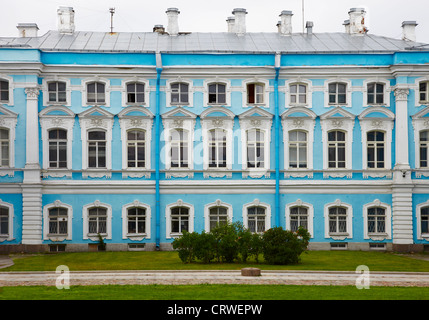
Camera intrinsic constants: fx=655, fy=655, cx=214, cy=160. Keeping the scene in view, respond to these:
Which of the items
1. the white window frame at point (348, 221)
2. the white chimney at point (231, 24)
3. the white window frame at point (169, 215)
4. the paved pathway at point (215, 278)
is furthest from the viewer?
the white chimney at point (231, 24)

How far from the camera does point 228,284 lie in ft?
62.7

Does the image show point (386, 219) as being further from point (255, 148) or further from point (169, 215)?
point (169, 215)

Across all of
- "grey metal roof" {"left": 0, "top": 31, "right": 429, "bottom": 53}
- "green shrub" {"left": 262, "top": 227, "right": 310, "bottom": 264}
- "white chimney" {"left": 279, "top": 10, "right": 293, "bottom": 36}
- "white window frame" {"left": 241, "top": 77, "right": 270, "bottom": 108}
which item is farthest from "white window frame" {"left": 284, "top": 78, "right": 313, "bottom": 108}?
"green shrub" {"left": 262, "top": 227, "right": 310, "bottom": 264}

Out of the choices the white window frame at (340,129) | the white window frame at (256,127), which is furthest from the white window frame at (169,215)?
the white window frame at (340,129)

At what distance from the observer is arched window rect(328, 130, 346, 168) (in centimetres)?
3625

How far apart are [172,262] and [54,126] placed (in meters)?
12.0

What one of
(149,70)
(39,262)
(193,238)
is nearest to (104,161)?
(149,70)

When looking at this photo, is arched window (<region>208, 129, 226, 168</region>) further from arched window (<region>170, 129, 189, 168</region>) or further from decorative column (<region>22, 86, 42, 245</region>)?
decorative column (<region>22, 86, 42, 245</region>)

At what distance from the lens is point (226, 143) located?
118 feet

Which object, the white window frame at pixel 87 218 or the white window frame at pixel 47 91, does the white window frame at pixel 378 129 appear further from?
the white window frame at pixel 47 91

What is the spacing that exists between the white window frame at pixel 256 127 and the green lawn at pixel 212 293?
17.3 meters

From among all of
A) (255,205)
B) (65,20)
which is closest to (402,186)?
(255,205)

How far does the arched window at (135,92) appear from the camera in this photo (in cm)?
3581

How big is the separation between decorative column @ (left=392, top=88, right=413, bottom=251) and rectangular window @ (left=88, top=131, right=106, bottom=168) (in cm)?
1589
